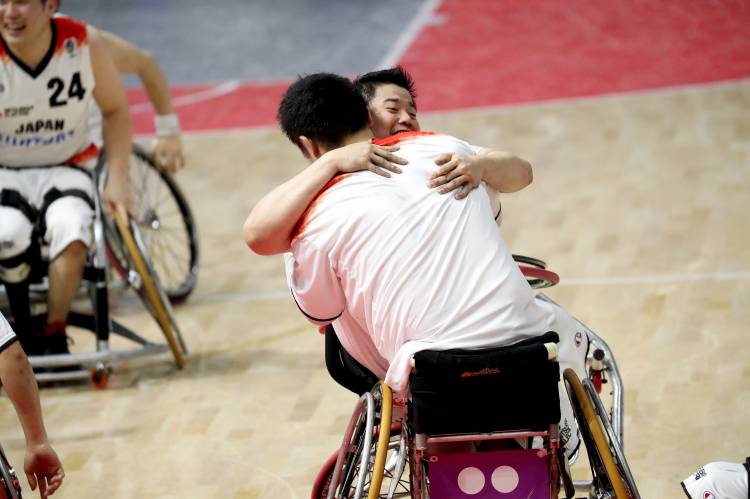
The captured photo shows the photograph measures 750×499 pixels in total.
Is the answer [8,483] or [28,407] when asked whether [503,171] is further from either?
[8,483]

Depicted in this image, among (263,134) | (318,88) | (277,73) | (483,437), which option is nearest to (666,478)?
(483,437)

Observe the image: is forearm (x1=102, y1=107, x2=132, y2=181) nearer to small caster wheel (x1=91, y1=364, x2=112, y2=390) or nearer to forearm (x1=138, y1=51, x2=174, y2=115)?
forearm (x1=138, y1=51, x2=174, y2=115)

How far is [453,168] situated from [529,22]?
7467 mm

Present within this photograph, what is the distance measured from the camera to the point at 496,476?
9.21ft

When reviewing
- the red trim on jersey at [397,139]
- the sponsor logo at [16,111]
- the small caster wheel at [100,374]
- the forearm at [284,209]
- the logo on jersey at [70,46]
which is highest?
the logo on jersey at [70,46]

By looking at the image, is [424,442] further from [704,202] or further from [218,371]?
[704,202]

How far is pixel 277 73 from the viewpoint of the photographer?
31.7ft

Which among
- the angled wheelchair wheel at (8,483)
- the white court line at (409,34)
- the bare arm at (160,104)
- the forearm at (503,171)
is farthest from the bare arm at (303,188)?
the white court line at (409,34)

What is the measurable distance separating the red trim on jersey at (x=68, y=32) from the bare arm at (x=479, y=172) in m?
2.23

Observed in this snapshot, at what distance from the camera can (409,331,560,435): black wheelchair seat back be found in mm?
2703

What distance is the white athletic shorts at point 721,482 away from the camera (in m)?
2.90

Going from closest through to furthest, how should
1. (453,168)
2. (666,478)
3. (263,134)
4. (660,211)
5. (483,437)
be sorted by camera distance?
(483,437), (453,168), (666,478), (660,211), (263,134)

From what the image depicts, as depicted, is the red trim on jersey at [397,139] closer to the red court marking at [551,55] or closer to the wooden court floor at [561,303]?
the wooden court floor at [561,303]

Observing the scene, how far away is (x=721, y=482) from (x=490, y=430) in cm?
58
